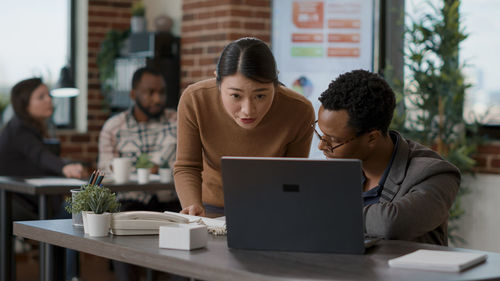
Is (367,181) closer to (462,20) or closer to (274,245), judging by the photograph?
(274,245)

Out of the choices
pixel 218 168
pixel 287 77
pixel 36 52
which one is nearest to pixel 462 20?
pixel 287 77

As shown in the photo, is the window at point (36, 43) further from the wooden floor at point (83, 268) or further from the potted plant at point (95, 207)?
the potted plant at point (95, 207)

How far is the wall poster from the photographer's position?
4.89 m

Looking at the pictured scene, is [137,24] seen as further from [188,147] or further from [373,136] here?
[373,136]

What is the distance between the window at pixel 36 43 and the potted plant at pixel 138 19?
2.10ft

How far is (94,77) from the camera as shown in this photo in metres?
6.32

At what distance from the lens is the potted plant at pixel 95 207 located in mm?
2025

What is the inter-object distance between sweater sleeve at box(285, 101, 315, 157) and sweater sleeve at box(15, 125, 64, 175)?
2119mm

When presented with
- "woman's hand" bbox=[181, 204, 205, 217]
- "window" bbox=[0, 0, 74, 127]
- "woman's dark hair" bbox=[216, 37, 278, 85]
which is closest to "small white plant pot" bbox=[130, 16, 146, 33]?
"window" bbox=[0, 0, 74, 127]

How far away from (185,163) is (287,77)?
2.43 metres

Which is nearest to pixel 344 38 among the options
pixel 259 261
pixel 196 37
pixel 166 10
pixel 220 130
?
pixel 196 37

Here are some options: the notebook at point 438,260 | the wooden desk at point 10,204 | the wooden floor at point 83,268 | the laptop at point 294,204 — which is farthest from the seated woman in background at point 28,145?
the notebook at point 438,260

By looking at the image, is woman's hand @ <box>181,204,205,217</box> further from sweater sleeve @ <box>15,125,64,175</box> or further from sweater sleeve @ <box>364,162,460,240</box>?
sweater sleeve @ <box>15,125,64,175</box>

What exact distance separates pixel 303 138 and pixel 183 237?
0.96 m
